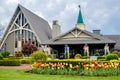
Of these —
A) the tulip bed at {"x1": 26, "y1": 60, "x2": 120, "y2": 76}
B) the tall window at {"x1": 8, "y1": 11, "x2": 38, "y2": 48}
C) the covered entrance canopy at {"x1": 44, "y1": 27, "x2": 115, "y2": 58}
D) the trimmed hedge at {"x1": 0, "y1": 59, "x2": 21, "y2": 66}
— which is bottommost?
the tulip bed at {"x1": 26, "y1": 60, "x2": 120, "y2": 76}

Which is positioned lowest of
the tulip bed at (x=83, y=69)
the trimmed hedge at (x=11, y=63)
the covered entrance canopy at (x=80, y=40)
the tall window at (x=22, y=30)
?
the tulip bed at (x=83, y=69)

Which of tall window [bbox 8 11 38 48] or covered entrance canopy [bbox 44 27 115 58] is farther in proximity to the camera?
tall window [bbox 8 11 38 48]

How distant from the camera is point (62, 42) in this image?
48406mm

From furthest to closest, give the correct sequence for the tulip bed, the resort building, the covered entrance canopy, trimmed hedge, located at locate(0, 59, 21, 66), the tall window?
the tall window
the resort building
the covered entrance canopy
trimmed hedge, located at locate(0, 59, 21, 66)
the tulip bed

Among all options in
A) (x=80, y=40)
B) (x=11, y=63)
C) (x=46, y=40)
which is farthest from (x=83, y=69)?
(x=46, y=40)

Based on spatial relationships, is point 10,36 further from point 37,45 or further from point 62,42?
point 62,42

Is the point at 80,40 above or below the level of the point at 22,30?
below

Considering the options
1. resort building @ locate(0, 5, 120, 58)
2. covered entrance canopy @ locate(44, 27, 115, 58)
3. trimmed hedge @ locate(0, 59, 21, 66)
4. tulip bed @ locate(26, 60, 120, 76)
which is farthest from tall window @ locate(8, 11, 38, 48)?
tulip bed @ locate(26, 60, 120, 76)

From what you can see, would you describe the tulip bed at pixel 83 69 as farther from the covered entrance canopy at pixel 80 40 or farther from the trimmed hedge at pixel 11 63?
the covered entrance canopy at pixel 80 40

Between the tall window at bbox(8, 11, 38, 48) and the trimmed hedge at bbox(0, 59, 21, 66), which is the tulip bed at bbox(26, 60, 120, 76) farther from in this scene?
the tall window at bbox(8, 11, 38, 48)

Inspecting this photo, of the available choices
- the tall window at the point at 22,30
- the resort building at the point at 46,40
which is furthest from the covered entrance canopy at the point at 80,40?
the tall window at the point at 22,30

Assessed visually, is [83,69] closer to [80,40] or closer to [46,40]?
[80,40]

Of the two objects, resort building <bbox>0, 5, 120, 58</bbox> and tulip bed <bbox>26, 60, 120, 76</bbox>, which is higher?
resort building <bbox>0, 5, 120, 58</bbox>

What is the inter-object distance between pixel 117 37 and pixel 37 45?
55.5 feet
